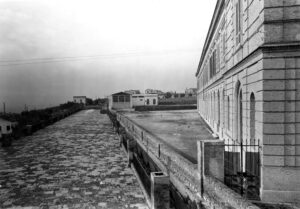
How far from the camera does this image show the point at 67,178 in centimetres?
1121

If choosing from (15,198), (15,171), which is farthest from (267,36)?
(15,171)

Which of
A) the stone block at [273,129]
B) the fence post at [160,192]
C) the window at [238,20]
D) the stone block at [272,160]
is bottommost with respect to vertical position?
the fence post at [160,192]

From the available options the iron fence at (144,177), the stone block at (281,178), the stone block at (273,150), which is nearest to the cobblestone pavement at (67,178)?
the iron fence at (144,177)

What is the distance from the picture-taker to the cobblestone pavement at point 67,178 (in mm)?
8773

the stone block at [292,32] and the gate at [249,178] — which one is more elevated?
the stone block at [292,32]

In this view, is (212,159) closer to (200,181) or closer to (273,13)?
(200,181)

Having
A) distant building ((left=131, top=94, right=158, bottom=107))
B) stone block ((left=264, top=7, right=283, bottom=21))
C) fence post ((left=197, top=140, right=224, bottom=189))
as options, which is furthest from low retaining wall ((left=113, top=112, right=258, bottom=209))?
distant building ((left=131, top=94, right=158, bottom=107))

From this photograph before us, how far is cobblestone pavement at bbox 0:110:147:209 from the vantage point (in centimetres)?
877

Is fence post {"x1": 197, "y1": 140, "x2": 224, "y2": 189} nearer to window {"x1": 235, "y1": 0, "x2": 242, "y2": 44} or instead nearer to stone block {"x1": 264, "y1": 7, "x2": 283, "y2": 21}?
stone block {"x1": 264, "y1": 7, "x2": 283, "y2": 21}

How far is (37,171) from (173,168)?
7.30 meters

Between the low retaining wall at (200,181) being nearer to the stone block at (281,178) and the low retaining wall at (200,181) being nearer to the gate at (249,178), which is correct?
the gate at (249,178)

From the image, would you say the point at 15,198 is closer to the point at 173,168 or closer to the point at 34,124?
the point at 173,168

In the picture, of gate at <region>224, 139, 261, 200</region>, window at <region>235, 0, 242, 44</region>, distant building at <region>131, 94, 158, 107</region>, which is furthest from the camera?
distant building at <region>131, 94, 158, 107</region>

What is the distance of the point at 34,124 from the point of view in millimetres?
26969
